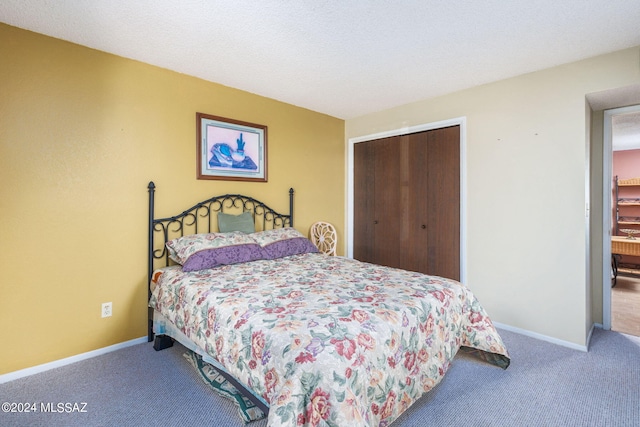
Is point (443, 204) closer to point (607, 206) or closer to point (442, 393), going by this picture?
point (607, 206)

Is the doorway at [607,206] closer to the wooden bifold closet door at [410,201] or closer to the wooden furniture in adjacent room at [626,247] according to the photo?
the wooden bifold closet door at [410,201]

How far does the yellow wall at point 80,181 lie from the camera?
6.88 feet

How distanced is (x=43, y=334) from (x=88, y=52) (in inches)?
84.4

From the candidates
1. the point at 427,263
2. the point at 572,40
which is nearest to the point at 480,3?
the point at 572,40

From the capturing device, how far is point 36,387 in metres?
1.99

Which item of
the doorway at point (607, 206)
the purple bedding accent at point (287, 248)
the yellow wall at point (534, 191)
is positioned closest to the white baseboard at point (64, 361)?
the purple bedding accent at point (287, 248)

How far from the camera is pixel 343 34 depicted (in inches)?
86.3

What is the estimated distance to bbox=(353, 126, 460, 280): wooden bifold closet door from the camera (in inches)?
131

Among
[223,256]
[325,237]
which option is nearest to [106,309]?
[223,256]

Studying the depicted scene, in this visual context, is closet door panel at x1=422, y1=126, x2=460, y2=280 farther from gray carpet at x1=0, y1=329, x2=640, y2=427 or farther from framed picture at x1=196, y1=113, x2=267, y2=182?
framed picture at x1=196, y1=113, x2=267, y2=182

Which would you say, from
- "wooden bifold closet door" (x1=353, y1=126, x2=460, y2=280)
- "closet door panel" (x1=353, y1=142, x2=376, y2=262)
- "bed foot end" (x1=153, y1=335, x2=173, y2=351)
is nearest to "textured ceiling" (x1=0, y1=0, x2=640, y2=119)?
"wooden bifold closet door" (x1=353, y1=126, x2=460, y2=280)

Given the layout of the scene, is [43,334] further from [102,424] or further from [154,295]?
[102,424]

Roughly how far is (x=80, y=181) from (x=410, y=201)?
324cm

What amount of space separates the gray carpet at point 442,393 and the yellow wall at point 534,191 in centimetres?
47
